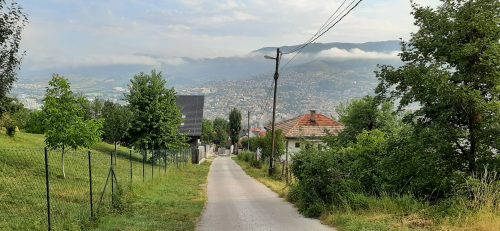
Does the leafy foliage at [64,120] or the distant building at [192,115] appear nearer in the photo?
the leafy foliage at [64,120]

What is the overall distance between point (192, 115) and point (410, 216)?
210 ft

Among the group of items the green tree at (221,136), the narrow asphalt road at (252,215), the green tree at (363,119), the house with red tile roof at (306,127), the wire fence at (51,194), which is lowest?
the green tree at (221,136)

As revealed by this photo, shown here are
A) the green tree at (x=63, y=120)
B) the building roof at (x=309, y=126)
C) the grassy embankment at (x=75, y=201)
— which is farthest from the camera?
the building roof at (x=309, y=126)

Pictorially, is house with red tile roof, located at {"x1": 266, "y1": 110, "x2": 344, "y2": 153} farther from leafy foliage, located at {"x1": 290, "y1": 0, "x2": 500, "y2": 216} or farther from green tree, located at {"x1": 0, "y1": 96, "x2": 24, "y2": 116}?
leafy foliage, located at {"x1": 290, "y1": 0, "x2": 500, "y2": 216}

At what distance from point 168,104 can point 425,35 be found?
2736 cm

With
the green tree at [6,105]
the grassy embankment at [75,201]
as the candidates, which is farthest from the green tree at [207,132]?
the grassy embankment at [75,201]

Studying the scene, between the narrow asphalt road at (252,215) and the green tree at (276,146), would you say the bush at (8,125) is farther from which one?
the green tree at (276,146)

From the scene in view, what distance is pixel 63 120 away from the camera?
1969 centimetres

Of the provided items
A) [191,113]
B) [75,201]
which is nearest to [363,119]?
[75,201]

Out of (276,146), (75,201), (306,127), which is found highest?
(306,127)

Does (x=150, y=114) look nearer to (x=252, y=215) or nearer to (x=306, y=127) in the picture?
(x=306, y=127)

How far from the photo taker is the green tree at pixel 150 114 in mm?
36594

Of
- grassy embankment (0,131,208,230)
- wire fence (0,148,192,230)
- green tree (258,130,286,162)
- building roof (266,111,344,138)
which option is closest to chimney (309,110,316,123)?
building roof (266,111,344,138)

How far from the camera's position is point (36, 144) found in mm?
26422
